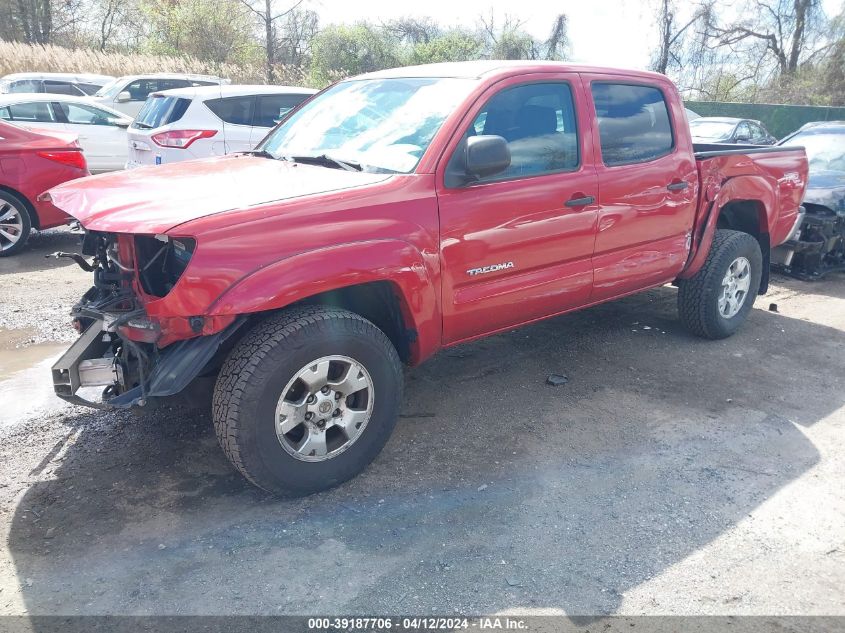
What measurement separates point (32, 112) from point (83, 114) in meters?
0.84

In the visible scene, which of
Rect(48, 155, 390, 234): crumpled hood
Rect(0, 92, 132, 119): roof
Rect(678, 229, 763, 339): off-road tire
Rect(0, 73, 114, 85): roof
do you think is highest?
Rect(0, 73, 114, 85): roof

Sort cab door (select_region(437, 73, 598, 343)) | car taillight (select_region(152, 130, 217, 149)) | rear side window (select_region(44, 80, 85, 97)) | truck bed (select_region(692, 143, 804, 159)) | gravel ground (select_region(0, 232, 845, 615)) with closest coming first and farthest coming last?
gravel ground (select_region(0, 232, 845, 615)) < cab door (select_region(437, 73, 598, 343)) < truck bed (select_region(692, 143, 804, 159)) < car taillight (select_region(152, 130, 217, 149)) < rear side window (select_region(44, 80, 85, 97))

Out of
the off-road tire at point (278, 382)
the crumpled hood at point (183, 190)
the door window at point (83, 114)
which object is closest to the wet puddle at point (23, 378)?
the crumpled hood at point (183, 190)

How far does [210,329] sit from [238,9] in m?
32.1

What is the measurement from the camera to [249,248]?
2.89 metres

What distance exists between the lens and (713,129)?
45.8 feet

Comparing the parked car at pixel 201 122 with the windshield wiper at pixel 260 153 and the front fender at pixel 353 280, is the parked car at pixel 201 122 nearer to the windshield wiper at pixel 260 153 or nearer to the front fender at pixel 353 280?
the windshield wiper at pixel 260 153

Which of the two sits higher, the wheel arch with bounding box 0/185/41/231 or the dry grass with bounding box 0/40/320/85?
the dry grass with bounding box 0/40/320/85

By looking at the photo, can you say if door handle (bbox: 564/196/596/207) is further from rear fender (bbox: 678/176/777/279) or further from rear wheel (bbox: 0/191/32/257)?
rear wheel (bbox: 0/191/32/257)

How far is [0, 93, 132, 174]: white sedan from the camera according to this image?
10.8 m

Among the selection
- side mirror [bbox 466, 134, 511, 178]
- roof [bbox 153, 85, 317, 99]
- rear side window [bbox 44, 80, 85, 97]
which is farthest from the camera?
rear side window [bbox 44, 80, 85, 97]

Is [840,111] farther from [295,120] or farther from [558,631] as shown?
[558,631]

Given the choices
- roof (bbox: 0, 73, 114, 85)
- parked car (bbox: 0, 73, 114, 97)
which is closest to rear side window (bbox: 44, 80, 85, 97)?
parked car (bbox: 0, 73, 114, 97)

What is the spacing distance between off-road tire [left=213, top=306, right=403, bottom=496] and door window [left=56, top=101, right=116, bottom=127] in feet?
32.9
